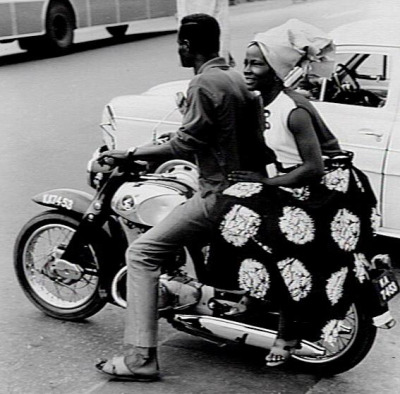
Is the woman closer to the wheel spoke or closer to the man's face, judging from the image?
the man's face

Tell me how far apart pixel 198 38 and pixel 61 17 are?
13304mm

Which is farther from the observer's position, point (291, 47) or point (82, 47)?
point (82, 47)

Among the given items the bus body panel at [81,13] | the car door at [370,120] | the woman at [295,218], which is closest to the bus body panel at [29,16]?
the bus body panel at [81,13]

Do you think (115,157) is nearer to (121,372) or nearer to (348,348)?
(121,372)

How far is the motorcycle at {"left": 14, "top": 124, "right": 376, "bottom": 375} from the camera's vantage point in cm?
470

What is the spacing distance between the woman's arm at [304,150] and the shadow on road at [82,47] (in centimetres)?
1306

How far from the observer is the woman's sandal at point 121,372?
4.69m

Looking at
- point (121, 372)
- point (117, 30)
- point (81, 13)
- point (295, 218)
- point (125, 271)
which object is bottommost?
point (117, 30)

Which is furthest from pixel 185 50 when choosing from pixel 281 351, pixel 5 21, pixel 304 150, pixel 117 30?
pixel 117 30

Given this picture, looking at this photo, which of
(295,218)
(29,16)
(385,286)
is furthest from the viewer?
(29,16)

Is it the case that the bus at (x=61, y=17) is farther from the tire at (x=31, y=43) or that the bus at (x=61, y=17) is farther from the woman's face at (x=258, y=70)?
the woman's face at (x=258, y=70)

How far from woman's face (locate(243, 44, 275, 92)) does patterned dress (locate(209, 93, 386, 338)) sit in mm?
157

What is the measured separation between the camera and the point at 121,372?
469 cm

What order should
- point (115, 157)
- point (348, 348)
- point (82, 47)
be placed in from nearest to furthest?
point (348, 348) → point (115, 157) → point (82, 47)
